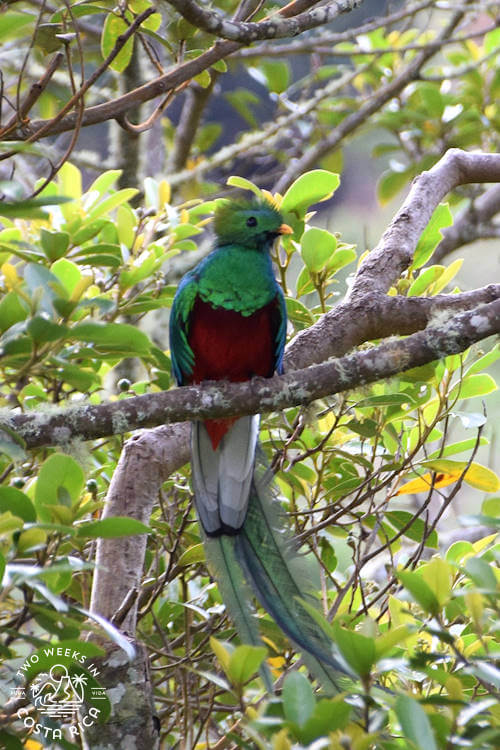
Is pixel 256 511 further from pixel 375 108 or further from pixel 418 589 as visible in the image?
A: pixel 375 108

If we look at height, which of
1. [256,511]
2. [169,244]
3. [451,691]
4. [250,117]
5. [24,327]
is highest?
[250,117]

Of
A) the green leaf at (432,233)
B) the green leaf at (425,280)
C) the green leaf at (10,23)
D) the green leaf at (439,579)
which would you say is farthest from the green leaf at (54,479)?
the green leaf at (432,233)

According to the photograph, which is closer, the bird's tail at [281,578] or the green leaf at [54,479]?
the green leaf at [54,479]

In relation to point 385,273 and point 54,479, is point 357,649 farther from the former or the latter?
point 385,273

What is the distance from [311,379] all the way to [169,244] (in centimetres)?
92

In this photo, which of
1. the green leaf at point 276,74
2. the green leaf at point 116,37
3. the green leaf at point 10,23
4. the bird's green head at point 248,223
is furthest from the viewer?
the green leaf at point 276,74

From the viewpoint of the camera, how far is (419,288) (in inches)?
92.7

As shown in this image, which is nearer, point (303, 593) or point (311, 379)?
point (311, 379)

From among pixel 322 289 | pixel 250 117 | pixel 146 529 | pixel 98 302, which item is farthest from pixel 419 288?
pixel 250 117

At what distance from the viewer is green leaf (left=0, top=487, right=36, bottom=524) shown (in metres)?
1.46

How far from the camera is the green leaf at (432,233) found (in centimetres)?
235

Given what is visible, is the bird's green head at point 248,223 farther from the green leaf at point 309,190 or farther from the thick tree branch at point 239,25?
the thick tree branch at point 239,25

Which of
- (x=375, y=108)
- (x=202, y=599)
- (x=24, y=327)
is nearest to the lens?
(x=24, y=327)

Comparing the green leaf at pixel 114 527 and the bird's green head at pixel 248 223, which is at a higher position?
the bird's green head at pixel 248 223
